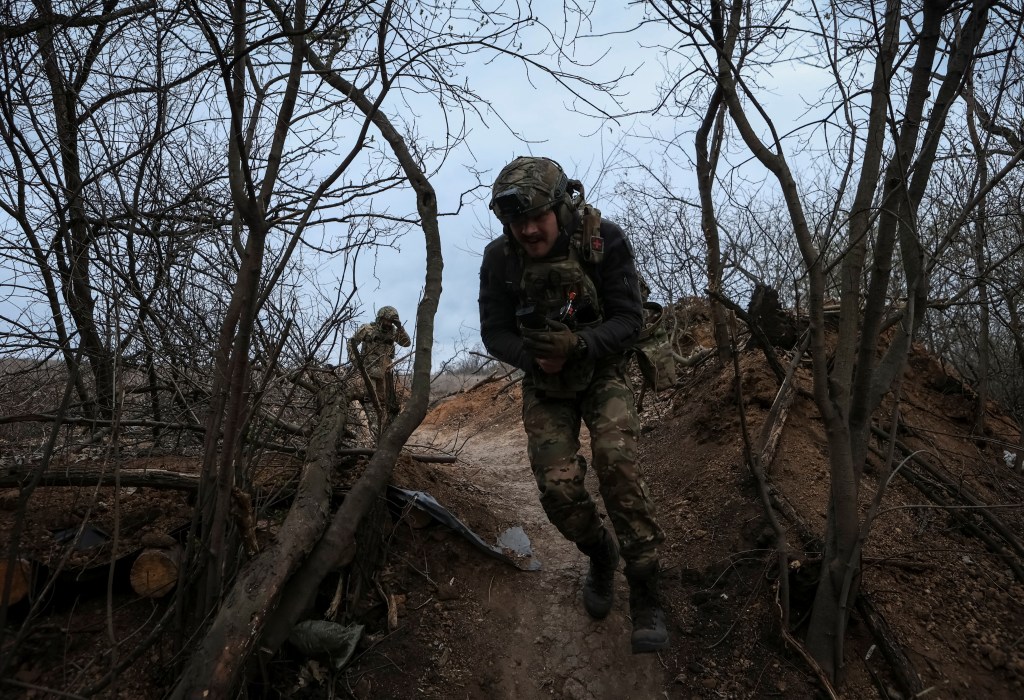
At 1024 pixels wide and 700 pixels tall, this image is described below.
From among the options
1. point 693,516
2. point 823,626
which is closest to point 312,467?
point 693,516

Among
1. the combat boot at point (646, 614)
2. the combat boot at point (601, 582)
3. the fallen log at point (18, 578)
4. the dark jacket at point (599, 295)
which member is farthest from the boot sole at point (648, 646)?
the fallen log at point (18, 578)

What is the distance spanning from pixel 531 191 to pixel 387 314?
2.41 meters

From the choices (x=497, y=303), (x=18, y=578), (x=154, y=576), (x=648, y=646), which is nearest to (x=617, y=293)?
(x=497, y=303)

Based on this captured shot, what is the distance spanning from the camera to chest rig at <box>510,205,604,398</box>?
3076mm

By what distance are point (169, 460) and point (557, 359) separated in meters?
2.45

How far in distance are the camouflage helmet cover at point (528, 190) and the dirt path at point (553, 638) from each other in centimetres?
191

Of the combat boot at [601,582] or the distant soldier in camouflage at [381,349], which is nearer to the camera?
the combat boot at [601,582]

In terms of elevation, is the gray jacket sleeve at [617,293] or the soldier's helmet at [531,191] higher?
the soldier's helmet at [531,191]

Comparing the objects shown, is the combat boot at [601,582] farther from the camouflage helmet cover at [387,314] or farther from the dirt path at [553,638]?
the camouflage helmet cover at [387,314]

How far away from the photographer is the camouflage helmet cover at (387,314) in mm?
5086

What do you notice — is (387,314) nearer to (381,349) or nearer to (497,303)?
(381,349)

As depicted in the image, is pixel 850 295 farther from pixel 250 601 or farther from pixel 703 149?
pixel 703 149

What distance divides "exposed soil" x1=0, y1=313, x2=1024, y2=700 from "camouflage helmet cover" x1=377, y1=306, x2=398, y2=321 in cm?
121

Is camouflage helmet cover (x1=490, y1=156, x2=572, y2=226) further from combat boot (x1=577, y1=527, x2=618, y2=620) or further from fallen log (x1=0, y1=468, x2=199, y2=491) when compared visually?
fallen log (x1=0, y1=468, x2=199, y2=491)
